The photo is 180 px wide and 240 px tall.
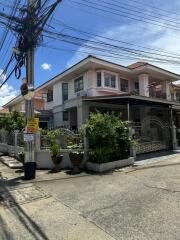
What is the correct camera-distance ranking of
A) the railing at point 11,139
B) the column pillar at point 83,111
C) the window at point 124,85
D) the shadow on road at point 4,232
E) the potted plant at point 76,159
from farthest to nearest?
the window at point 124,85
the column pillar at point 83,111
the railing at point 11,139
the potted plant at point 76,159
the shadow on road at point 4,232

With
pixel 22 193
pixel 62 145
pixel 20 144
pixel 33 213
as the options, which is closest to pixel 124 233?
pixel 33 213

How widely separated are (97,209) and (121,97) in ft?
30.5

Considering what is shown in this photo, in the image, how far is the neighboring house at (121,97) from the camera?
53.9ft

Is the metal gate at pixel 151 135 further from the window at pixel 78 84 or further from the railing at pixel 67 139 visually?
the window at pixel 78 84

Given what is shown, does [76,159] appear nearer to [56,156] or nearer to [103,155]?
[56,156]

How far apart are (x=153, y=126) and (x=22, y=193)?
10.9 m

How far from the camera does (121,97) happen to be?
583 inches

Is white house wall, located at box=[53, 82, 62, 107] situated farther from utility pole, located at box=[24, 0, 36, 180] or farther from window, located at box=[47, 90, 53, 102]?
utility pole, located at box=[24, 0, 36, 180]

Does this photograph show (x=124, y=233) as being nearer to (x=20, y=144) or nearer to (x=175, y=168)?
(x=175, y=168)

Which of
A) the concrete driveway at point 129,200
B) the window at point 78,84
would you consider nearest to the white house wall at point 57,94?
the window at point 78,84

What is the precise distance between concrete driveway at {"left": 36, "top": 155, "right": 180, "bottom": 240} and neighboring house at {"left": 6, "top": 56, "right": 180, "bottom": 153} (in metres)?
5.70

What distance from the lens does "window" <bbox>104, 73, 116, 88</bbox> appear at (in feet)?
64.2

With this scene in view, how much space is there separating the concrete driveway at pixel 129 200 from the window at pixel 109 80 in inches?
398

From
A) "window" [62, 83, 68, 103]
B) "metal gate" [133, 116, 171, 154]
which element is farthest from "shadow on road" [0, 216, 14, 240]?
"window" [62, 83, 68, 103]
